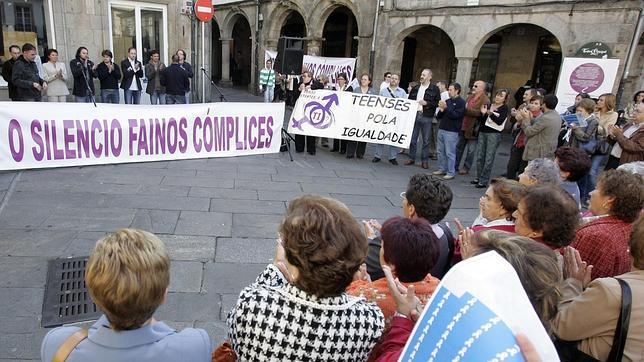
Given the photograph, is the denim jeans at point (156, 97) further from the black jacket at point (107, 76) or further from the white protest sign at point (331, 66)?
the white protest sign at point (331, 66)

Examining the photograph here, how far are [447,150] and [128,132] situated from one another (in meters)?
5.38

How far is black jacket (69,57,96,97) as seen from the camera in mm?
9047

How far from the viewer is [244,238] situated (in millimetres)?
4617

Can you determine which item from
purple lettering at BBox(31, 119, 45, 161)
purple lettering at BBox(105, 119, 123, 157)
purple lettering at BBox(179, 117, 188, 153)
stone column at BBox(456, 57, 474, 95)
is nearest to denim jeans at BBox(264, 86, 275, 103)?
stone column at BBox(456, 57, 474, 95)

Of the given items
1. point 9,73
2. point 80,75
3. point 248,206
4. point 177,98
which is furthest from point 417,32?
point 248,206

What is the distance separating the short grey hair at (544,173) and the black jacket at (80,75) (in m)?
8.86

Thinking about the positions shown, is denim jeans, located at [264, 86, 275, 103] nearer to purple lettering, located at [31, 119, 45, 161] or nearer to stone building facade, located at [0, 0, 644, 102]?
stone building facade, located at [0, 0, 644, 102]

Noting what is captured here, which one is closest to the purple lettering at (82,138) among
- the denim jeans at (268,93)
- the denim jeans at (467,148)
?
the denim jeans at (467,148)

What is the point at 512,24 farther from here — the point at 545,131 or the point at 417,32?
the point at 545,131

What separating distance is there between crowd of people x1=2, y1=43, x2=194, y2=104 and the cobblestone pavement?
114 inches

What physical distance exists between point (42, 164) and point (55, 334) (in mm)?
5808

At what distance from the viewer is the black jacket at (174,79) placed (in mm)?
10070

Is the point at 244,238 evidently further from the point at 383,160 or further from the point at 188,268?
the point at 383,160

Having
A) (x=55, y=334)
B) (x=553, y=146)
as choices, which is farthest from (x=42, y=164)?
(x=553, y=146)
